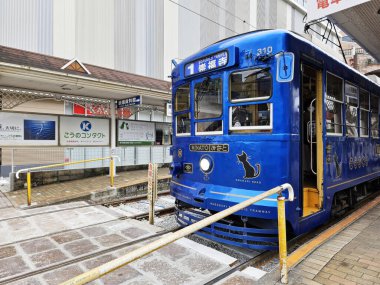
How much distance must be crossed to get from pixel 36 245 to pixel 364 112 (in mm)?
6903

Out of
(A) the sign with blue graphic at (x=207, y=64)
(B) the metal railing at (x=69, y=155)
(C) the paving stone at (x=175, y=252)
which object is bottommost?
(C) the paving stone at (x=175, y=252)

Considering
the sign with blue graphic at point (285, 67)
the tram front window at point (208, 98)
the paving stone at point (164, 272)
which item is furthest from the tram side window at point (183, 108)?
the paving stone at point (164, 272)

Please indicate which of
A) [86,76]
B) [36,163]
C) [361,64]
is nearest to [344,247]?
[86,76]

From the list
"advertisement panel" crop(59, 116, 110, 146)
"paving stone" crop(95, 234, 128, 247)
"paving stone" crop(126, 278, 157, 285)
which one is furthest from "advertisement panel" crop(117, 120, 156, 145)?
"paving stone" crop(126, 278, 157, 285)

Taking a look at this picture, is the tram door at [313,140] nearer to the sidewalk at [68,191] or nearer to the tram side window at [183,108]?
the tram side window at [183,108]

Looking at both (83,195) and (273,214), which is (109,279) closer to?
(273,214)

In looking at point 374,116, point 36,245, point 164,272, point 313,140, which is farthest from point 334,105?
point 36,245

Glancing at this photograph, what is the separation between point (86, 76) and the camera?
864 centimetres

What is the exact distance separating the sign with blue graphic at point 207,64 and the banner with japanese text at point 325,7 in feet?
10.0

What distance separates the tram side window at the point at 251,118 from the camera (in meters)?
3.78

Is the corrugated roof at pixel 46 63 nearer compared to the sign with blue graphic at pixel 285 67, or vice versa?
the sign with blue graphic at pixel 285 67

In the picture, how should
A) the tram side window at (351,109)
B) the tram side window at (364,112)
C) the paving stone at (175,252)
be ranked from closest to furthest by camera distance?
the paving stone at (175,252) → the tram side window at (351,109) → the tram side window at (364,112)

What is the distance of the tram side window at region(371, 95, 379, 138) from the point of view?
6.58m

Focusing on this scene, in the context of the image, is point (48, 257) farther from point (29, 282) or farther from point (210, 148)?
point (210, 148)
